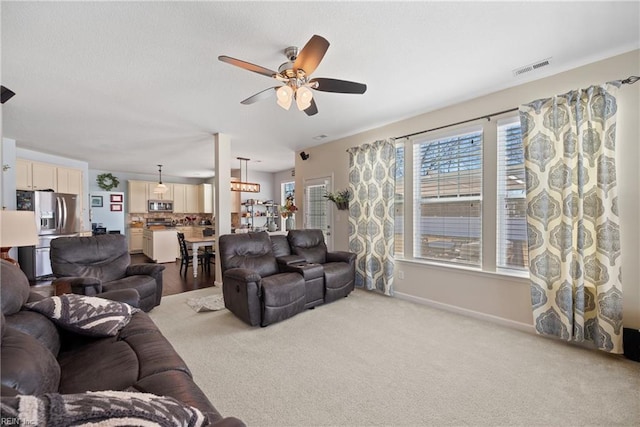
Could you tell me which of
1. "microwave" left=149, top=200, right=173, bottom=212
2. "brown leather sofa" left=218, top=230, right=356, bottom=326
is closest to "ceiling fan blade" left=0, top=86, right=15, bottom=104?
"brown leather sofa" left=218, top=230, right=356, bottom=326

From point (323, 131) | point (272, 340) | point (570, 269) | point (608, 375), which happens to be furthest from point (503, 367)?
point (323, 131)

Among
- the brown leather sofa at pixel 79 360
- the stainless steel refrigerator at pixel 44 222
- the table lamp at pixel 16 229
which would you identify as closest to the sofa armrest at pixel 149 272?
the table lamp at pixel 16 229

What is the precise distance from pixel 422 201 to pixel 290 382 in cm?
292

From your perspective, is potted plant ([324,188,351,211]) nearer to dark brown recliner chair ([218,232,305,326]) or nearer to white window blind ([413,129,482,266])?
white window blind ([413,129,482,266])

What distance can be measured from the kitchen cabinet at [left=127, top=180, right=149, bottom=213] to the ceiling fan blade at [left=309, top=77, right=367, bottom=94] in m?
8.35

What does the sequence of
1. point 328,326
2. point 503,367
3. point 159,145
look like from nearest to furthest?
point 503,367
point 328,326
point 159,145

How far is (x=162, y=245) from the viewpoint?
7.13 meters

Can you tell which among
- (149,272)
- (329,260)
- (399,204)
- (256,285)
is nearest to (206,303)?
(149,272)

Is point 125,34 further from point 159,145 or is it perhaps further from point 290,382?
point 159,145

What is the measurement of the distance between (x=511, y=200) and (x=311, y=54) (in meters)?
2.71

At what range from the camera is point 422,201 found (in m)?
3.94

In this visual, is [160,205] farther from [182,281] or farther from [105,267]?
[105,267]

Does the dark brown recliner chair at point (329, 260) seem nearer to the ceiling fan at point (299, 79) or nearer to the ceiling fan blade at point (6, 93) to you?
the ceiling fan at point (299, 79)

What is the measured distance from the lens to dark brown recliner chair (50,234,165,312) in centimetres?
317
